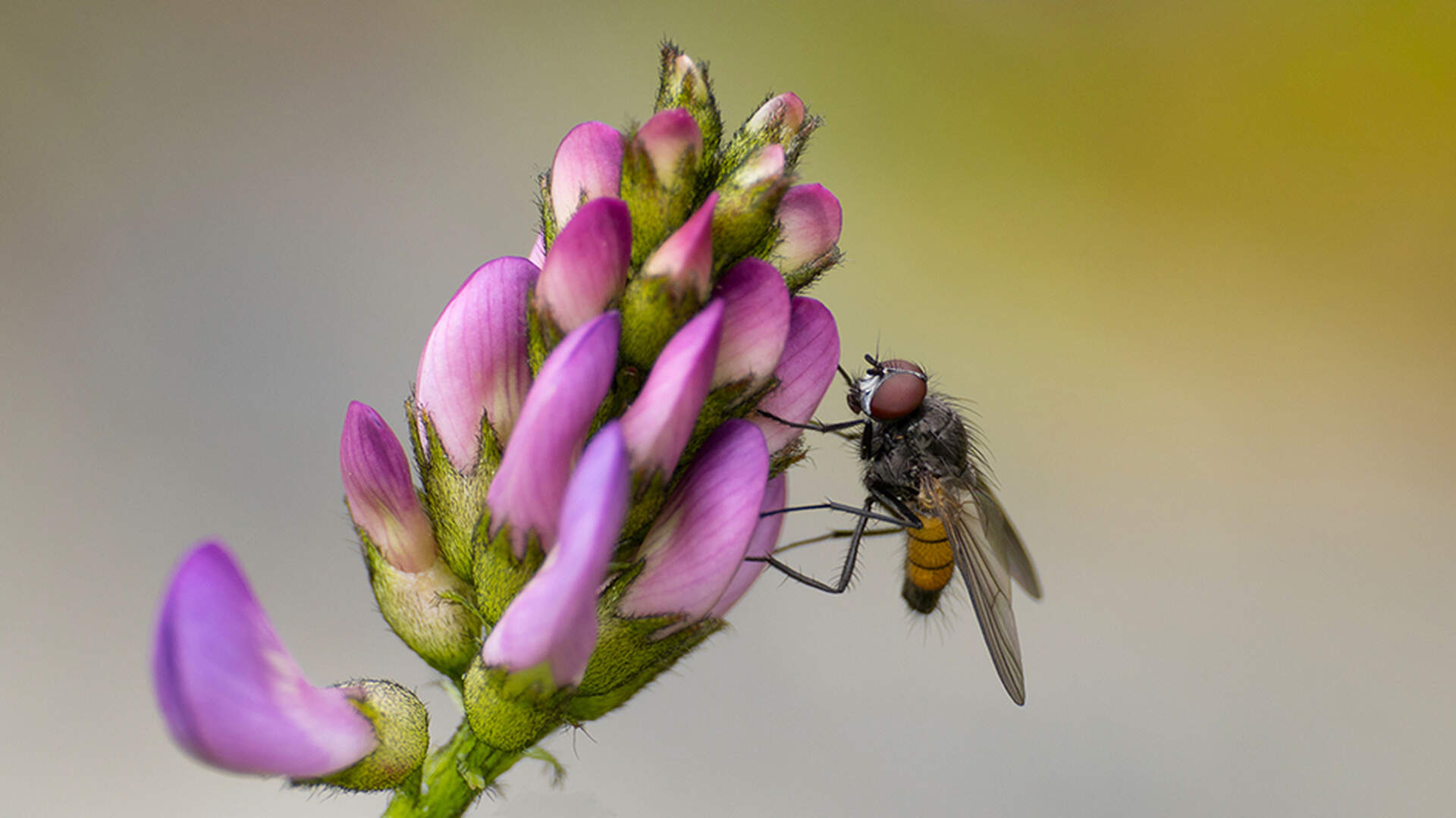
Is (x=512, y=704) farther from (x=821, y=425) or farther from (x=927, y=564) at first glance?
(x=927, y=564)

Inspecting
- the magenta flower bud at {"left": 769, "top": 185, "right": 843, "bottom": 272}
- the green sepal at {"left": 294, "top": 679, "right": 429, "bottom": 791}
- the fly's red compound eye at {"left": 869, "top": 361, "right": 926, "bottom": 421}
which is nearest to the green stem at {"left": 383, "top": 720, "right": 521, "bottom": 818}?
the green sepal at {"left": 294, "top": 679, "right": 429, "bottom": 791}

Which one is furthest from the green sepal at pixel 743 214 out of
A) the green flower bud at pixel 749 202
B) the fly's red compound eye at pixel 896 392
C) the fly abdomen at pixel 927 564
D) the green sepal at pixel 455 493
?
the fly abdomen at pixel 927 564

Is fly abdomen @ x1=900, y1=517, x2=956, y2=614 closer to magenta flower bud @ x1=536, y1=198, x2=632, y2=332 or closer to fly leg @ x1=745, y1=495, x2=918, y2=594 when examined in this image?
fly leg @ x1=745, y1=495, x2=918, y2=594

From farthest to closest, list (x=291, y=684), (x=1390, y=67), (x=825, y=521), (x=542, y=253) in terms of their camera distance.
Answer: (x=1390, y=67) < (x=825, y=521) < (x=542, y=253) < (x=291, y=684)

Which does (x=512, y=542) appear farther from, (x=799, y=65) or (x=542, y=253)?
(x=799, y=65)

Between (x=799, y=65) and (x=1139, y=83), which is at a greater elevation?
(x=799, y=65)

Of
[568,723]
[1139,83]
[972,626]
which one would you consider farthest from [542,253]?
[1139,83]
